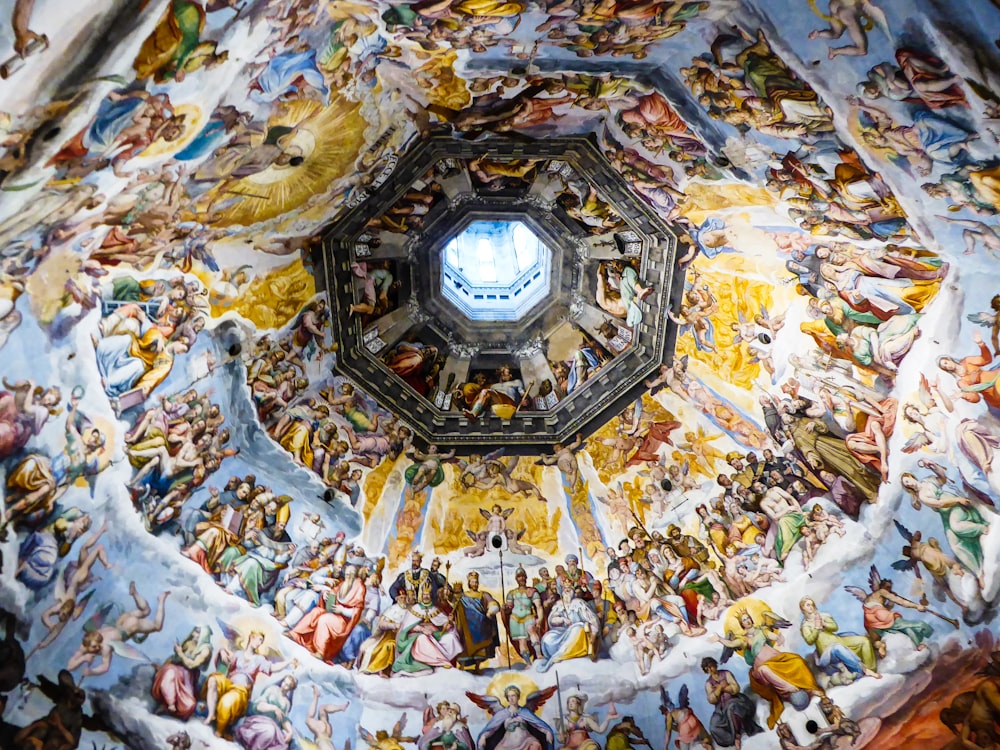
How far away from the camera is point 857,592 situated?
40.2ft

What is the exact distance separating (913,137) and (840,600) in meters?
6.92

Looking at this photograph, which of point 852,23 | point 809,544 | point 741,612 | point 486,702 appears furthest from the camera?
point 486,702

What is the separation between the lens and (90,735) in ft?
34.6

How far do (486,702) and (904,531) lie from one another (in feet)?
22.5

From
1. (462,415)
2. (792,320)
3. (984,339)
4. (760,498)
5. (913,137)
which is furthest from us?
(462,415)

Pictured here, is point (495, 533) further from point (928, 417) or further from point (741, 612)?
point (928, 417)

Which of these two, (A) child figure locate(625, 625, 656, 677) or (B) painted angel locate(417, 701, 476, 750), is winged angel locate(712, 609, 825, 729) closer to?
(A) child figure locate(625, 625, 656, 677)

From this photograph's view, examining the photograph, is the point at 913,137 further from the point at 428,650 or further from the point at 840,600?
the point at 428,650

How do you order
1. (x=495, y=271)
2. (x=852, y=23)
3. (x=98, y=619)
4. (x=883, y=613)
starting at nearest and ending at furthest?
(x=852, y=23) < (x=98, y=619) < (x=883, y=613) < (x=495, y=271)

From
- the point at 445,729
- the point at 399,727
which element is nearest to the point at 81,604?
the point at 399,727

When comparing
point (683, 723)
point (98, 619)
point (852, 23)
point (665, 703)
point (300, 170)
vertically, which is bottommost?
point (683, 723)

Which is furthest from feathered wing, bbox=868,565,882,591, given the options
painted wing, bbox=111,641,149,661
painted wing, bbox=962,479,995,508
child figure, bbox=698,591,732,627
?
painted wing, bbox=111,641,149,661

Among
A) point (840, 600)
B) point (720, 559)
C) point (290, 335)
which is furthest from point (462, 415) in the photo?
point (840, 600)

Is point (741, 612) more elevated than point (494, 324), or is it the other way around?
point (494, 324)
